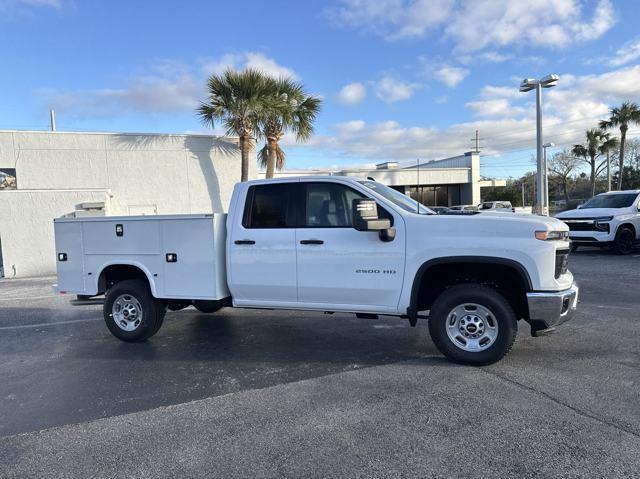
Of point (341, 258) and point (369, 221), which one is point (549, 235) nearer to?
point (369, 221)

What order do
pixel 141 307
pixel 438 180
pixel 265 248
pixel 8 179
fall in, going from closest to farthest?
pixel 265 248 → pixel 141 307 → pixel 8 179 → pixel 438 180

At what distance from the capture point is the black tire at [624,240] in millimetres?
14242

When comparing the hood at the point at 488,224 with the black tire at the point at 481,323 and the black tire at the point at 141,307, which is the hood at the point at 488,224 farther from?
the black tire at the point at 141,307

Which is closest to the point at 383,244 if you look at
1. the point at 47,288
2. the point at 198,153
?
the point at 47,288

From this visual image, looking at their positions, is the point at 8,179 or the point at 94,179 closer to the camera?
the point at 8,179

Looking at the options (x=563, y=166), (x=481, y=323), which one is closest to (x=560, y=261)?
(x=481, y=323)

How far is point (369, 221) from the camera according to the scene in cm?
494

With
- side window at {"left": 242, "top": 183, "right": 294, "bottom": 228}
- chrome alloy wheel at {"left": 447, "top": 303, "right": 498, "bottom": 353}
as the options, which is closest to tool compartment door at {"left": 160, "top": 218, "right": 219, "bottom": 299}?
side window at {"left": 242, "top": 183, "right": 294, "bottom": 228}

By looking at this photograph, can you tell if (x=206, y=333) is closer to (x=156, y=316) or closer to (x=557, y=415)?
(x=156, y=316)

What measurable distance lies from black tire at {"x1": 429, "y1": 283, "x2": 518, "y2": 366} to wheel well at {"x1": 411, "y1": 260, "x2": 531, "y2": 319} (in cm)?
20

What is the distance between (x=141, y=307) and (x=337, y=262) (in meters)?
2.78

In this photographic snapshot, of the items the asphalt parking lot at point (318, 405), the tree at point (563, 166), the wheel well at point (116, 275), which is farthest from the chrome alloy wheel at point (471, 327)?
the tree at point (563, 166)

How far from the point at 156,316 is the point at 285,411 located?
2.97m

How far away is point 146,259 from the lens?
245 inches
